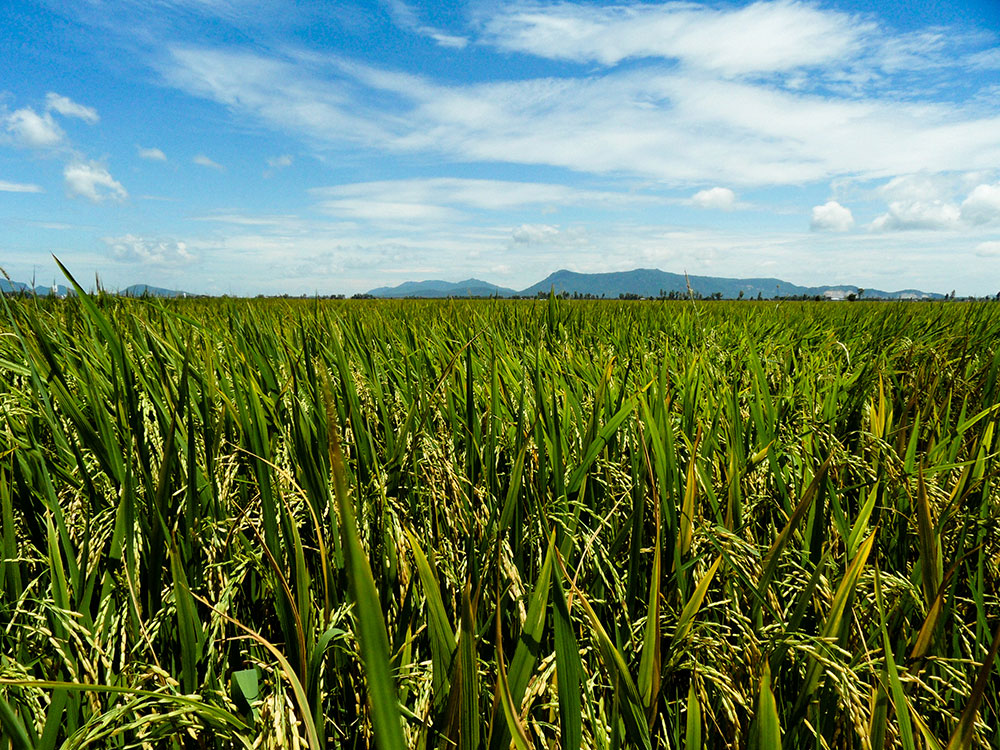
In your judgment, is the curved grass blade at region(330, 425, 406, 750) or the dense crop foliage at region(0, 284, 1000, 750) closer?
the curved grass blade at region(330, 425, 406, 750)

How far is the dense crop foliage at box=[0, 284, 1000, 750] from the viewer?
0.70 m

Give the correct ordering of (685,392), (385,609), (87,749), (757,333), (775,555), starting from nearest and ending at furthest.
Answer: (87,749) → (775,555) → (385,609) → (685,392) → (757,333)

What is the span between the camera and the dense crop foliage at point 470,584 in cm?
70

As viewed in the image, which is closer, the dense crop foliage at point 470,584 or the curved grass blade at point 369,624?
the curved grass blade at point 369,624

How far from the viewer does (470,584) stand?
0.83m

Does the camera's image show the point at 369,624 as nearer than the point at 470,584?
Yes

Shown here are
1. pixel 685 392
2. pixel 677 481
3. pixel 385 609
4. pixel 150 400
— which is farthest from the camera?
pixel 685 392

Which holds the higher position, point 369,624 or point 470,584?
point 369,624

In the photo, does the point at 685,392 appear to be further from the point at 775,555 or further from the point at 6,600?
the point at 6,600

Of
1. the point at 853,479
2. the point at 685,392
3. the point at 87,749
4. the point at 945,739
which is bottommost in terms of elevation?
the point at 945,739

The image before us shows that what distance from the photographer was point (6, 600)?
0.97m

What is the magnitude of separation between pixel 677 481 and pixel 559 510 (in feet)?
1.11

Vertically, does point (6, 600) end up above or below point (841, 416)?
below

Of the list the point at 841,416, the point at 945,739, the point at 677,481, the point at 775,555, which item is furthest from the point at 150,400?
the point at 841,416
